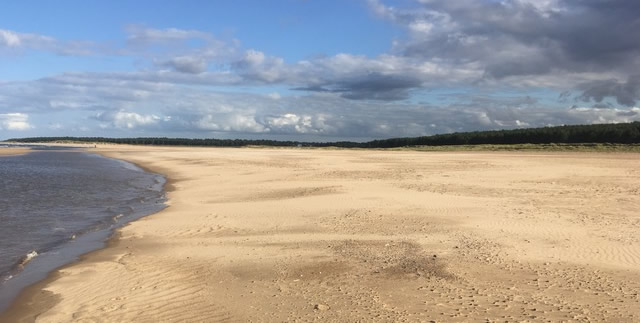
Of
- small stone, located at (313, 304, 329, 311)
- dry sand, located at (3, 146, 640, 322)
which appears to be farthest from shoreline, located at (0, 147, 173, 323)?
small stone, located at (313, 304, 329, 311)

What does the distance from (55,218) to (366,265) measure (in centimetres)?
1175

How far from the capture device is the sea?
32.9 ft

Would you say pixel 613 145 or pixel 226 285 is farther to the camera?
pixel 613 145

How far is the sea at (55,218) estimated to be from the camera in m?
10.0

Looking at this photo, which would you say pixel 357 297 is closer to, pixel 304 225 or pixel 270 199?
pixel 304 225

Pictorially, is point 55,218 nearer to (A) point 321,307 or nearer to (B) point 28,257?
(B) point 28,257

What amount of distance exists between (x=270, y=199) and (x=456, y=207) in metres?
7.17

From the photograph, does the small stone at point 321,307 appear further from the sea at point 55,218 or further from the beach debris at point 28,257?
the beach debris at point 28,257

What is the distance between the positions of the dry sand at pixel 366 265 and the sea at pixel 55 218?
713 mm

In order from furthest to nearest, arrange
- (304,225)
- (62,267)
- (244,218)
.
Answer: (244,218)
(304,225)
(62,267)

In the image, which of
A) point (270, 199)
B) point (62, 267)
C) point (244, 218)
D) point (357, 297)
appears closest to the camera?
point (357, 297)

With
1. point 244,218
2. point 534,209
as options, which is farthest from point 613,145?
point 244,218

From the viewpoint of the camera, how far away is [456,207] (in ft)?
51.3

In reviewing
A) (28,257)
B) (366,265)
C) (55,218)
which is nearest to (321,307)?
(366,265)
